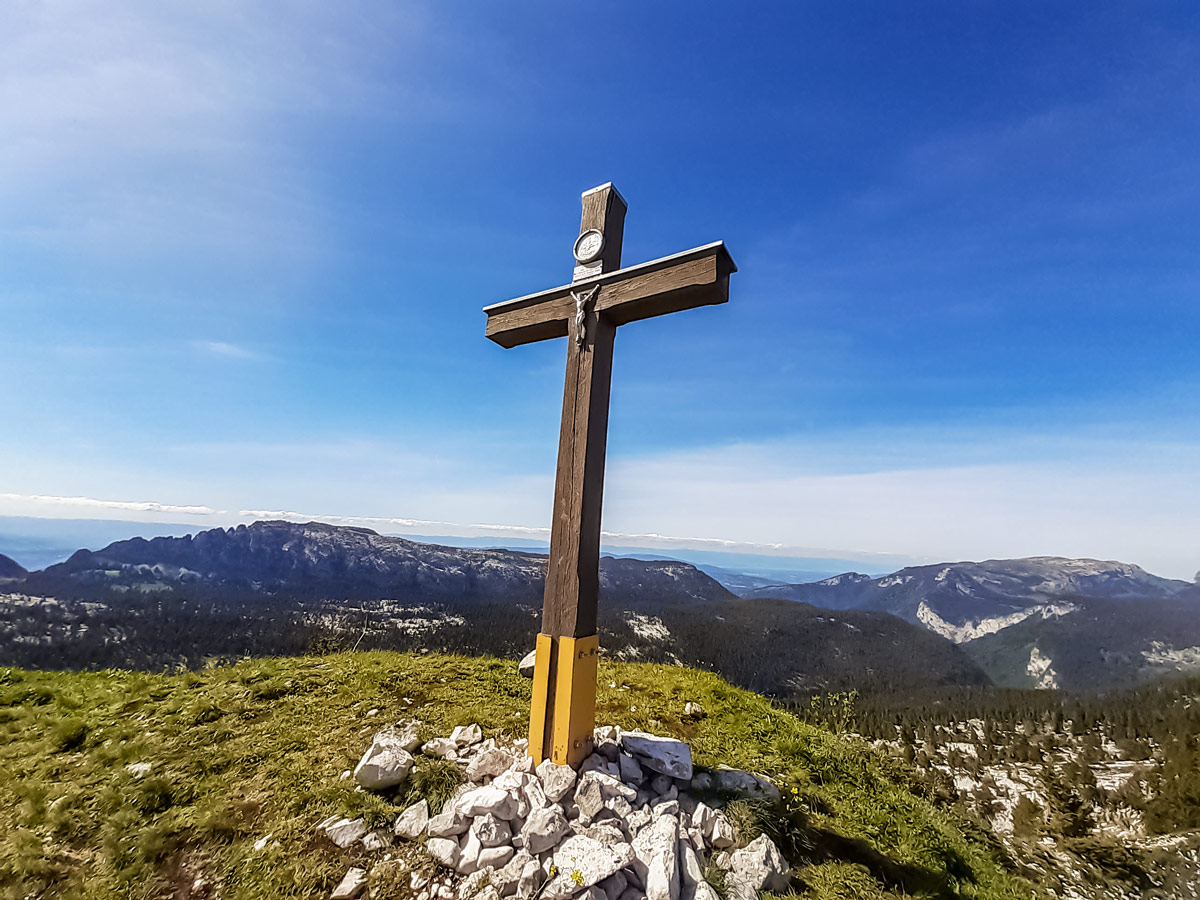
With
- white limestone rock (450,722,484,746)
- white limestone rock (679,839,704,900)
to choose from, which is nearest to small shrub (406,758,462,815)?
white limestone rock (450,722,484,746)

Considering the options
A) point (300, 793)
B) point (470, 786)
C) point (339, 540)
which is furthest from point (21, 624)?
point (470, 786)

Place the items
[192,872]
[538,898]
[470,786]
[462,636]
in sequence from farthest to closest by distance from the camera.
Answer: [462,636], [470,786], [192,872], [538,898]

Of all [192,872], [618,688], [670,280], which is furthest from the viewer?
[618,688]

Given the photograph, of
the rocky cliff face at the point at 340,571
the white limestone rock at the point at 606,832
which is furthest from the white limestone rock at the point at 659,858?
the rocky cliff face at the point at 340,571

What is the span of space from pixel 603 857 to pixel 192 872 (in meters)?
2.94

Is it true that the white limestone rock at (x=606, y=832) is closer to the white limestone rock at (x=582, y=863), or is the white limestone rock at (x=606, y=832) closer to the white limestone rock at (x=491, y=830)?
the white limestone rock at (x=582, y=863)

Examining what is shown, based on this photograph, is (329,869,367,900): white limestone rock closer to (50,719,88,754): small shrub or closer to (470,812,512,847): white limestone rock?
(470,812,512,847): white limestone rock

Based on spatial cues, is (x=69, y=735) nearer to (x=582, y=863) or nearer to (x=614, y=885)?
(x=582, y=863)

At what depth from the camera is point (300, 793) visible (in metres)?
4.18

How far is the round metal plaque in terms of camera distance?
5.02 metres

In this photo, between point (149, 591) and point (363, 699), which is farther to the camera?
point (149, 591)

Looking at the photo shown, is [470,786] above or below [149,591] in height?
above

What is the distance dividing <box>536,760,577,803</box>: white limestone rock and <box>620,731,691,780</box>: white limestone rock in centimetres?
78

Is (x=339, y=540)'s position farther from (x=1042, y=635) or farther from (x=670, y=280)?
(x=1042, y=635)
